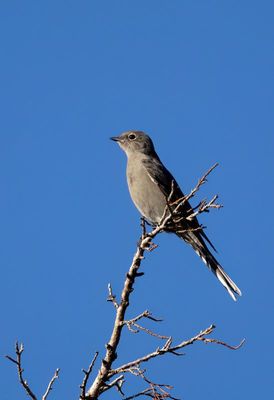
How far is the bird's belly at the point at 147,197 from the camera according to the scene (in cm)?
1225

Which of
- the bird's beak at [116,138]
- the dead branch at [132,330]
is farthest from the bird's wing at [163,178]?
the dead branch at [132,330]

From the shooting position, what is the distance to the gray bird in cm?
1158

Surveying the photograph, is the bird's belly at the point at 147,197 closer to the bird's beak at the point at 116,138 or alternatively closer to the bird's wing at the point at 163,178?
the bird's wing at the point at 163,178

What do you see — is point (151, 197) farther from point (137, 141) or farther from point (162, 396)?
point (162, 396)

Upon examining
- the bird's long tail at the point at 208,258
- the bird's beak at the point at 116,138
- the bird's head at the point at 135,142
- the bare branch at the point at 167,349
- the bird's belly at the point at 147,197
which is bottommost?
the bare branch at the point at 167,349

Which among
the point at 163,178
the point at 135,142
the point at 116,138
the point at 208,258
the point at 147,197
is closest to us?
the point at 208,258

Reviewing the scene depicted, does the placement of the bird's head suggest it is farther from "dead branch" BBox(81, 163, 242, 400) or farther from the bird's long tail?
"dead branch" BBox(81, 163, 242, 400)

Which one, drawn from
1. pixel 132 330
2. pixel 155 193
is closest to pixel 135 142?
pixel 155 193

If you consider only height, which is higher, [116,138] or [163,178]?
[116,138]

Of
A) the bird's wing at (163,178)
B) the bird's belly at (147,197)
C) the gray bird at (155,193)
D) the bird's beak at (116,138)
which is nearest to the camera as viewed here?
the gray bird at (155,193)

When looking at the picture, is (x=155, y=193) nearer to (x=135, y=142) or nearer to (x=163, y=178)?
(x=163, y=178)

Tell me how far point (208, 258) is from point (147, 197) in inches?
64.0

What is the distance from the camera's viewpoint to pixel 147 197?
12305mm

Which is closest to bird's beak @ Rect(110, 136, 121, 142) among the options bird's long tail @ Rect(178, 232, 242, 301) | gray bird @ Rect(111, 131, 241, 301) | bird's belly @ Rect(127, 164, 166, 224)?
gray bird @ Rect(111, 131, 241, 301)
